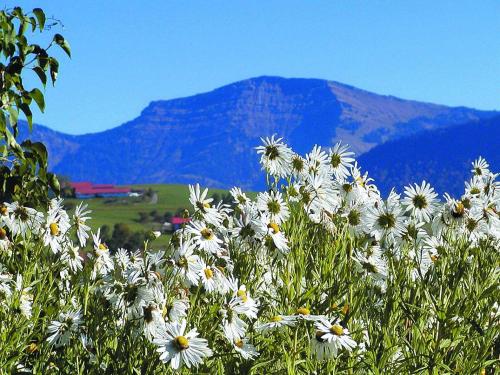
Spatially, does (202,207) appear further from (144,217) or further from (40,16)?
(144,217)

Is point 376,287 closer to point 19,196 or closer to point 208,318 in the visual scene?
point 208,318

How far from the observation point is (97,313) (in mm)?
4168

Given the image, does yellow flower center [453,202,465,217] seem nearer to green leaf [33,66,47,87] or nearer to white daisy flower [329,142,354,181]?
white daisy flower [329,142,354,181]

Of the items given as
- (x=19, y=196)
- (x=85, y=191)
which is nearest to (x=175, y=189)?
Answer: (x=85, y=191)

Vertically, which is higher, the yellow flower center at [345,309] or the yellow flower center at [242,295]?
the yellow flower center at [345,309]

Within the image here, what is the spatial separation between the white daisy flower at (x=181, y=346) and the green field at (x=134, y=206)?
400ft

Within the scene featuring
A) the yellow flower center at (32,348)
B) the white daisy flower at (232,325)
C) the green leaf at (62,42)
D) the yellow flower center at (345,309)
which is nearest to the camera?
the white daisy flower at (232,325)

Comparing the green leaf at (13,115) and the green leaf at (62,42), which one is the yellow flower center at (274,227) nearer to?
the green leaf at (13,115)

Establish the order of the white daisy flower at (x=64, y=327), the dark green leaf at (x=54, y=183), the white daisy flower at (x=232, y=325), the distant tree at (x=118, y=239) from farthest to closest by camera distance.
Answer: the distant tree at (x=118, y=239) → the dark green leaf at (x=54, y=183) → the white daisy flower at (x=64, y=327) → the white daisy flower at (x=232, y=325)

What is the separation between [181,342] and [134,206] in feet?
527

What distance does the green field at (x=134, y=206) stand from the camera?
13580 cm

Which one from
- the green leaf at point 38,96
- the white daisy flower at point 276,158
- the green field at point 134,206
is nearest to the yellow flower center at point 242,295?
the white daisy flower at point 276,158

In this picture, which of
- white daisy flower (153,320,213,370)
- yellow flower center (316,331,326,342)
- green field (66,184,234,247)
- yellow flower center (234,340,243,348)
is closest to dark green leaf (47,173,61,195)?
yellow flower center (234,340,243,348)

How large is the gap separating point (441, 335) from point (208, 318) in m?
1.03
